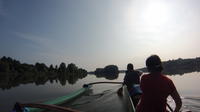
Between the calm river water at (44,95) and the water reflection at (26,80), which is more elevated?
the water reflection at (26,80)

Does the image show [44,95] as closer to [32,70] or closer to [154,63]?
[154,63]

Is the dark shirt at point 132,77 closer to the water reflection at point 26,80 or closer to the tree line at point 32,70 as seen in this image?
the water reflection at point 26,80

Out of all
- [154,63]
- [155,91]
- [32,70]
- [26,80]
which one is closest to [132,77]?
[155,91]

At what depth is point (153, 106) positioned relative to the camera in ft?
15.3

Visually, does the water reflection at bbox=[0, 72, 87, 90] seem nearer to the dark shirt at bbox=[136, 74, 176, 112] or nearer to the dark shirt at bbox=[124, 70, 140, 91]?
the dark shirt at bbox=[124, 70, 140, 91]

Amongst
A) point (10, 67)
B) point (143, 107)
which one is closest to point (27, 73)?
point (10, 67)

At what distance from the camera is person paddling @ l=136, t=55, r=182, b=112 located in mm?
4461

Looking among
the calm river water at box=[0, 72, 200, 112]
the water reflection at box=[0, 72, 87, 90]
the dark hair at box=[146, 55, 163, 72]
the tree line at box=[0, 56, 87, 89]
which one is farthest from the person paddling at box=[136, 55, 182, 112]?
the tree line at box=[0, 56, 87, 89]

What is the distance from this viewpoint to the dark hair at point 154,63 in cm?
445

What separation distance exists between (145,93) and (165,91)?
441 mm

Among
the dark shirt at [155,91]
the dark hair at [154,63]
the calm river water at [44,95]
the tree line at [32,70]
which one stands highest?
the tree line at [32,70]

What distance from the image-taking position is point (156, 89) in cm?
456

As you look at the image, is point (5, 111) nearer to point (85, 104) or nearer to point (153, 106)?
point (85, 104)

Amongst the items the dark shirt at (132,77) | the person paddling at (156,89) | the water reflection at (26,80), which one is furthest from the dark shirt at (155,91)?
the water reflection at (26,80)
